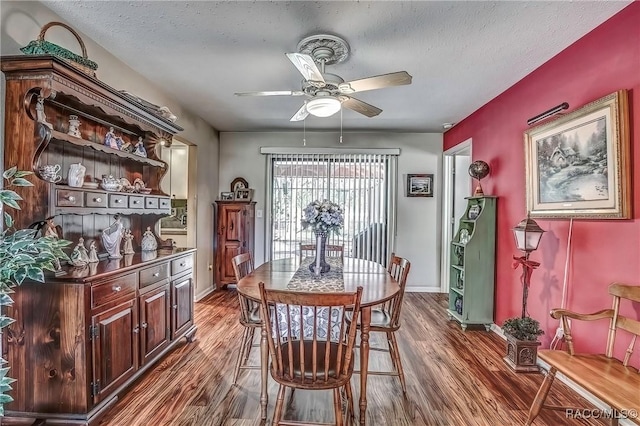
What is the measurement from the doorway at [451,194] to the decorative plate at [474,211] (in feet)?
4.12

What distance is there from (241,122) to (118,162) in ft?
7.77

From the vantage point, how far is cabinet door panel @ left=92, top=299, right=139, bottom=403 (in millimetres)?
1949

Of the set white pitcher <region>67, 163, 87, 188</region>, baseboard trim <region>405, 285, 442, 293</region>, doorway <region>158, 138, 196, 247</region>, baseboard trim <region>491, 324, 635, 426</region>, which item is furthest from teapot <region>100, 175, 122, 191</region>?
baseboard trim <region>405, 285, 442, 293</region>

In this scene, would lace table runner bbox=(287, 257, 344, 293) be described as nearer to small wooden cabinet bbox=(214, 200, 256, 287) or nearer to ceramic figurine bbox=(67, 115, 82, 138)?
ceramic figurine bbox=(67, 115, 82, 138)

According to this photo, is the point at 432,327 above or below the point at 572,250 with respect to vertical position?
below

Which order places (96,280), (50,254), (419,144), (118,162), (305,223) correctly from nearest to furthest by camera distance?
(50,254)
(96,280)
(305,223)
(118,162)
(419,144)

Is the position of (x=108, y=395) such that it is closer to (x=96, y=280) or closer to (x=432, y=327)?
(x=96, y=280)

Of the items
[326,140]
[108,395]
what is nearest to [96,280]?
[108,395]

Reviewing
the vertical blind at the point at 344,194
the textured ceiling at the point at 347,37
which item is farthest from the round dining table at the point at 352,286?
the vertical blind at the point at 344,194

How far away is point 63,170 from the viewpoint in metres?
2.26

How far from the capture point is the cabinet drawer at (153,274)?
241cm

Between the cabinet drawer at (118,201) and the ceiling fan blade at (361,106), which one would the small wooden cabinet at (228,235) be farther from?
the ceiling fan blade at (361,106)

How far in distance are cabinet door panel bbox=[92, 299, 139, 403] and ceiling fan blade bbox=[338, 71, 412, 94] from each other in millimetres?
2129

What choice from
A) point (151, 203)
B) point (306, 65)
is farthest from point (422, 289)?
point (306, 65)
